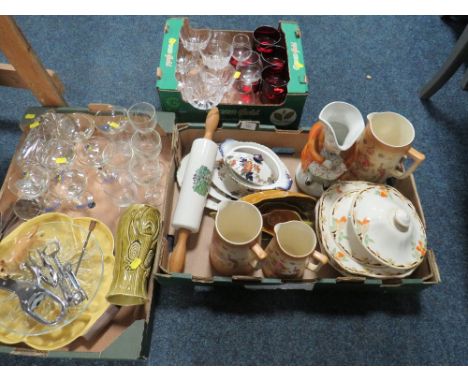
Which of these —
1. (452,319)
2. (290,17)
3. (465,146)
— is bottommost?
(452,319)

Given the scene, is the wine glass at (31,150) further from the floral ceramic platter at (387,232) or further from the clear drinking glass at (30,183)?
the floral ceramic platter at (387,232)

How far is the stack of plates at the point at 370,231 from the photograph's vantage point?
0.72m

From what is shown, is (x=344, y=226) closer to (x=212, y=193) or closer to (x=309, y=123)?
(x=212, y=193)

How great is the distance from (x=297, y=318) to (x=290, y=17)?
4.18 ft

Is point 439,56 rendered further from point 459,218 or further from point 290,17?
point 459,218

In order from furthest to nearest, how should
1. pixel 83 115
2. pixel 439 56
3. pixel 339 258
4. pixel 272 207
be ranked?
pixel 439 56
pixel 83 115
pixel 272 207
pixel 339 258

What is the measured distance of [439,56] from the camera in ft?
4.81

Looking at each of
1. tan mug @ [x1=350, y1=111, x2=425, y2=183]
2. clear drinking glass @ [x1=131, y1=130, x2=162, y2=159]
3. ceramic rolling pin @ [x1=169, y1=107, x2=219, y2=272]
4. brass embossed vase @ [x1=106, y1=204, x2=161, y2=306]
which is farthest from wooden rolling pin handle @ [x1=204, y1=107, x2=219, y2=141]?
tan mug @ [x1=350, y1=111, x2=425, y2=183]

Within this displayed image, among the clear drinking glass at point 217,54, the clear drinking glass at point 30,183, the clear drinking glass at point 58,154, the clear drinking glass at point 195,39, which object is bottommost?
the clear drinking glass at point 30,183

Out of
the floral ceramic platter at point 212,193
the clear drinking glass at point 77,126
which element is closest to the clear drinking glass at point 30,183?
the clear drinking glass at point 77,126

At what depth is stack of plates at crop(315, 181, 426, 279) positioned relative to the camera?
72 centimetres

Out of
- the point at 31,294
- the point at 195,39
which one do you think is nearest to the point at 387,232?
the point at 31,294

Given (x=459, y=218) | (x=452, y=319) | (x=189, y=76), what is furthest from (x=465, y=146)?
(x=189, y=76)

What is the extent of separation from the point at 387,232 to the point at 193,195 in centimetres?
44
